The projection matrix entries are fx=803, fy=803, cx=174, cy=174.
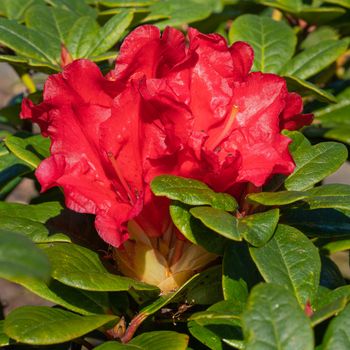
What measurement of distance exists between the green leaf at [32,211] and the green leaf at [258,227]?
0.38 meters

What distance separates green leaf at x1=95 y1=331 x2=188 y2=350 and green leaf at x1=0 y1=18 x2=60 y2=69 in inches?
22.2

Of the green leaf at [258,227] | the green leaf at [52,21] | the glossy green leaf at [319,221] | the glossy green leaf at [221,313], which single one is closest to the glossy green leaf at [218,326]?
the glossy green leaf at [221,313]

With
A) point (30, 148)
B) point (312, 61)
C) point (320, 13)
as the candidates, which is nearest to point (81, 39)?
point (30, 148)

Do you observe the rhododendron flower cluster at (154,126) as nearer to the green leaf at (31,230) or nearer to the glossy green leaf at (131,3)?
the green leaf at (31,230)

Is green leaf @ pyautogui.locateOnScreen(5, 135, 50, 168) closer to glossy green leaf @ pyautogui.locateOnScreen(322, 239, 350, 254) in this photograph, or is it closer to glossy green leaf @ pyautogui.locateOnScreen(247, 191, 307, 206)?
glossy green leaf @ pyautogui.locateOnScreen(247, 191, 307, 206)

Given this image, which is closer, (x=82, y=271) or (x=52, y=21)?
(x=82, y=271)

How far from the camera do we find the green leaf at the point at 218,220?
0.99 m

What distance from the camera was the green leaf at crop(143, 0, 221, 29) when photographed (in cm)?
170

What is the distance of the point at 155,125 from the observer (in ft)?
3.62

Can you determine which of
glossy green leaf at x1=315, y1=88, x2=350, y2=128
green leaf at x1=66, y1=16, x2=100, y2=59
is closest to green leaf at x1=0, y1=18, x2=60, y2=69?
green leaf at x1=66, y1=16, x2=100, y2=59

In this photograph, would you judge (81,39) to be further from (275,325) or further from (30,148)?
(275,325)

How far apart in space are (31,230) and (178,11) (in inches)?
28.5

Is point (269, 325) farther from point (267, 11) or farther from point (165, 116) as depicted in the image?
point (267, 11)

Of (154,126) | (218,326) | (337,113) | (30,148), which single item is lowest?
(337,113)
